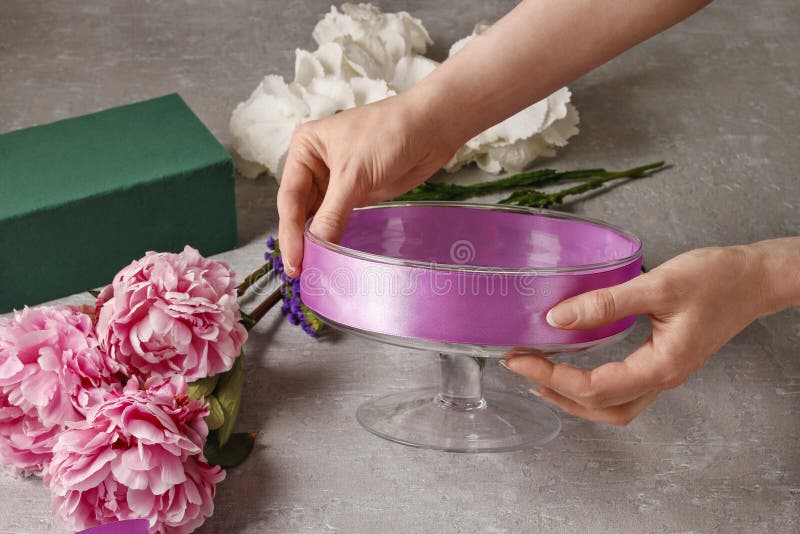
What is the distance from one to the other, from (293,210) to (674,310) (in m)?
0.37

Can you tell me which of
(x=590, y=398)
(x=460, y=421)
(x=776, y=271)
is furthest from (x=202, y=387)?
(x=776, y=271)

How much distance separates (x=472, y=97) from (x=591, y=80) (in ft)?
2.61

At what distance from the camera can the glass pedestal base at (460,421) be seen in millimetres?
906

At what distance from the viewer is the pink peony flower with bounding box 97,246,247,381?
0.83 metres

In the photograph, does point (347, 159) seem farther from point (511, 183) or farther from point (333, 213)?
point (511, 183)

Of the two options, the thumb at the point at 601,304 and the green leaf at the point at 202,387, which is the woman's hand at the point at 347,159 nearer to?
the green leaf at the point at 202,387

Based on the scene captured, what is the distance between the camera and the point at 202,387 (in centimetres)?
88

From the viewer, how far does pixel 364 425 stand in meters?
0.94

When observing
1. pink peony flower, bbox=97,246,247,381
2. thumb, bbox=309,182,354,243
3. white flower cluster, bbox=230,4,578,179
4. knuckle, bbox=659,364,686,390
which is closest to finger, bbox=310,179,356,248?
thumb, bbox=309,182,354,243

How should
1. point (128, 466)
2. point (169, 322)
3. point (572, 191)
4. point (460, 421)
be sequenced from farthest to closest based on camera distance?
1. point (572, 191)
2. point (460, 421)
3. point (169, 322)
4. point (128, 466)

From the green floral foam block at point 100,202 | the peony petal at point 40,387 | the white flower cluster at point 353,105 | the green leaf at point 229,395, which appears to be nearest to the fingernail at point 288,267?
the green leaf at point 229,395

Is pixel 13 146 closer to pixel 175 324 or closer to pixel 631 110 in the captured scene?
pixel 175 324

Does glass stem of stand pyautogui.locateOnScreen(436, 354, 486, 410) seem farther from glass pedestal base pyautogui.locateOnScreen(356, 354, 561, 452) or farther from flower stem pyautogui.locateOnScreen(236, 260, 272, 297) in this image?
flower stem pyautogui.locateOnScreen(236, 260, 272, 297)

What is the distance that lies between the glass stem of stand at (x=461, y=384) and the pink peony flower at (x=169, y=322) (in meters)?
0.21
